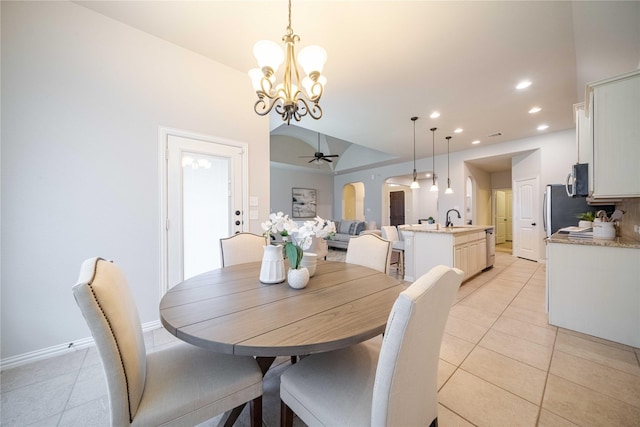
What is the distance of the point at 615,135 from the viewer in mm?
1848

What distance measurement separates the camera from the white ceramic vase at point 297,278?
130cm

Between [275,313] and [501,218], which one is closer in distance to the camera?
[275,313]

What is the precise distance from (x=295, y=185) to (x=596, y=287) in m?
7.27

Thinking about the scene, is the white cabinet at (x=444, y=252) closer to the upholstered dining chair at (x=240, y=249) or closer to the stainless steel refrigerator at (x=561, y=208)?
the stainless steel refrigerator at (x=561, y=208)

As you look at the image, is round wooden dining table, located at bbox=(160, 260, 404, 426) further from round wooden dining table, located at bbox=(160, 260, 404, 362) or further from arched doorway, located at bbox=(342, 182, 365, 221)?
arched doorway, located at bbox=(342, 182, 365, 221)

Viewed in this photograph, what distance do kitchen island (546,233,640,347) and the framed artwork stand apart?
6.71m

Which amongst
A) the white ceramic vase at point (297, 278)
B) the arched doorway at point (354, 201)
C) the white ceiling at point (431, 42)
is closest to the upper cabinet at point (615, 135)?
the white ceiling at point (431, 42)

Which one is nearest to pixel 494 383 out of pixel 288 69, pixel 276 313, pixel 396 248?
pixel 276 313

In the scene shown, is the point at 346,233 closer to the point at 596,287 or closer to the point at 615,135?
the point at 596,287

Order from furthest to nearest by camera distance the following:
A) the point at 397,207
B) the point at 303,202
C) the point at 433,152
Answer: the point at 397,207, the point at 303,202, the point at 433,152

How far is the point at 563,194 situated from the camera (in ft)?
13.3

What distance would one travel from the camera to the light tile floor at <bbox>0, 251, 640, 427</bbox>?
1.29 metres

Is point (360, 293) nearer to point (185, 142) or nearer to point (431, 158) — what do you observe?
point (185, 142)

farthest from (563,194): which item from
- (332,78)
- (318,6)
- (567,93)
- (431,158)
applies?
(318,6)
